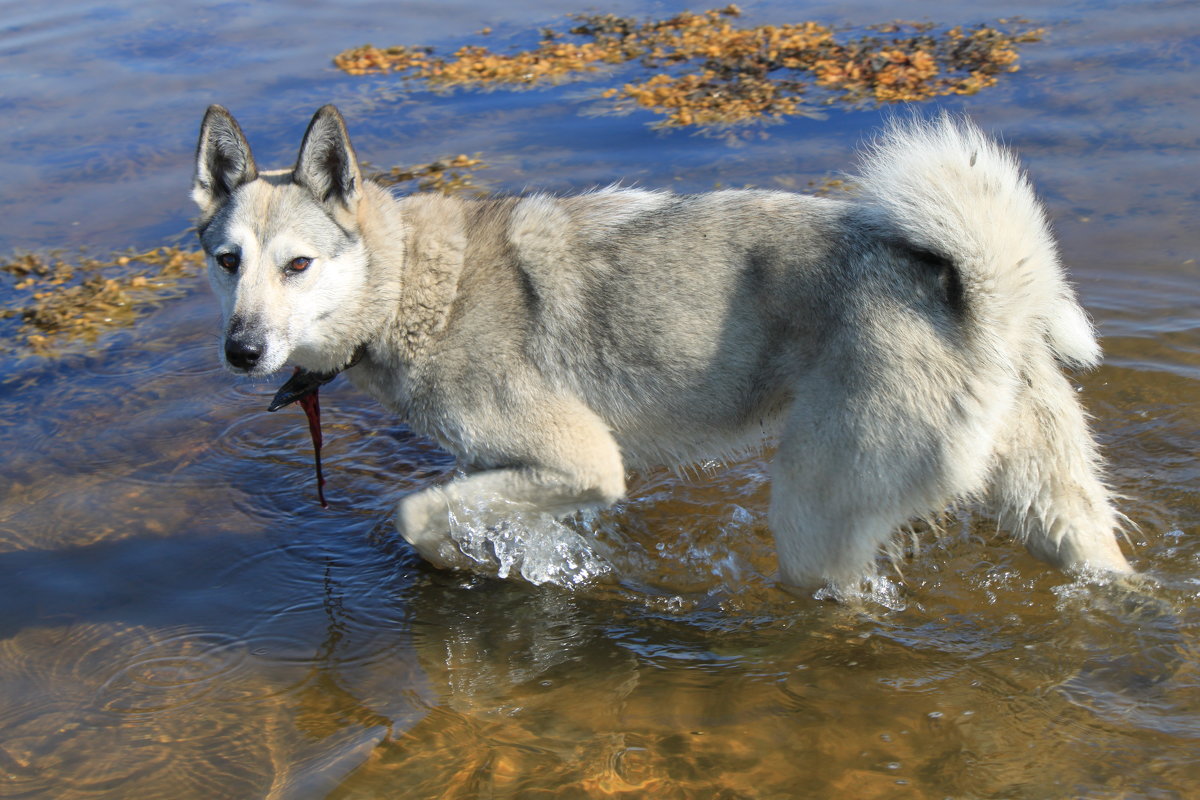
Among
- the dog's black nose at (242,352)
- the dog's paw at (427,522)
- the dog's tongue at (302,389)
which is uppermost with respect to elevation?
the dog's black nose at (242,352)

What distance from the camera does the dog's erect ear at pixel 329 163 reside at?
391 centimetres

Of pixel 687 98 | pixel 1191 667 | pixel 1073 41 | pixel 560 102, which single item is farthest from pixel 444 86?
pixel 1191 667

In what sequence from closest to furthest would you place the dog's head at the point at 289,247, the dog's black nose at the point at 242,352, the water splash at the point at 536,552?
the dog's black nose at the point at 242,352
the dog's head at the point at 289,247
the water splash at the point at 536,552

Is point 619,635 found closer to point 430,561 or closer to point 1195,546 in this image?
point 430,561

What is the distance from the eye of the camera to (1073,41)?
9172 millimetres

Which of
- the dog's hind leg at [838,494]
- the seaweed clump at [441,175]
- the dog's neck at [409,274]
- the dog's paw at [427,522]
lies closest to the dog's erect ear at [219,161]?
the dog's neck at [409,274]

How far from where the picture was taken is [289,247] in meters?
3.92

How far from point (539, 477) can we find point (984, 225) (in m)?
1.76

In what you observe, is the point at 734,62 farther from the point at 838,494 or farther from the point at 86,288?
the point at 838,494

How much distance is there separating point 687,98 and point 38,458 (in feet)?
18.6

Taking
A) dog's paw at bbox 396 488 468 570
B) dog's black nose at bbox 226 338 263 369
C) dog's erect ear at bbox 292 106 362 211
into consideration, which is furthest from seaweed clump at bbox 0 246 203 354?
dog's paw at bbox 396 488 468 570

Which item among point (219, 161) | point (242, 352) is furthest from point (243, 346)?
point (219, 161)

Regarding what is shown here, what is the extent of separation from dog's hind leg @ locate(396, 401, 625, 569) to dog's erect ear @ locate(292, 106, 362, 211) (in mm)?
1075

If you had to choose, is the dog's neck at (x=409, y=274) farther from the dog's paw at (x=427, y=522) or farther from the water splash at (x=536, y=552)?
the water splash at (x=536, y=552)
